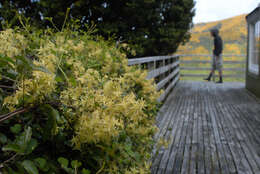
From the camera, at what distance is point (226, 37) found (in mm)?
16031

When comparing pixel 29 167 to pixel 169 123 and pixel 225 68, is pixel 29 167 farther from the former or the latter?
pixel 225 68

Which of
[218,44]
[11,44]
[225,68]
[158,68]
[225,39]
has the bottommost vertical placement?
[225,68]

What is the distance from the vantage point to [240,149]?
9.22ft

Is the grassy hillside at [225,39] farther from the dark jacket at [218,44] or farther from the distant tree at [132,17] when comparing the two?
the distant tree at [132,17]

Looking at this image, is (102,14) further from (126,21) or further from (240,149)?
(240,149)

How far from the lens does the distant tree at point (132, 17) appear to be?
588 centimetres

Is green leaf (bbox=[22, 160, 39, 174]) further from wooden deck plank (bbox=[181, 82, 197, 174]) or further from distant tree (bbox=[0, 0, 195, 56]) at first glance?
distant tree (bbox=[0, 0, 195, 56])

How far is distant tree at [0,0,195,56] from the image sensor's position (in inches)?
231

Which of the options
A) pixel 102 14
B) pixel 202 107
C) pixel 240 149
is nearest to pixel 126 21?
pixel 102 14

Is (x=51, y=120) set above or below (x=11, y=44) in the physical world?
below

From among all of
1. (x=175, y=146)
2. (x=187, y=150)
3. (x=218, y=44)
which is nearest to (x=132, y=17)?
(x=218, y=44)

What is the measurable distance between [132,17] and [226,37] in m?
11.7

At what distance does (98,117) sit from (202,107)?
468 cm

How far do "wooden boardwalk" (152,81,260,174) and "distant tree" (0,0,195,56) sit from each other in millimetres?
1875
